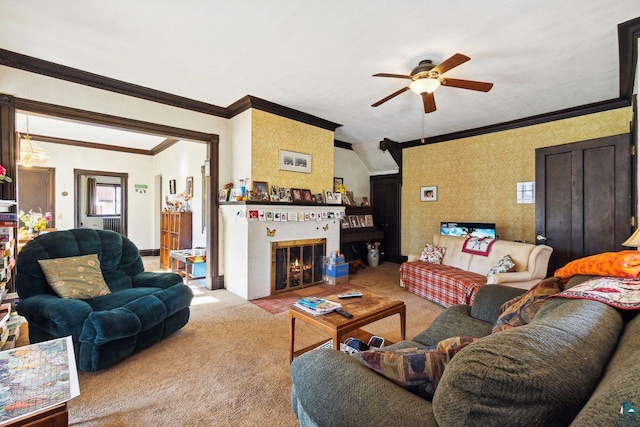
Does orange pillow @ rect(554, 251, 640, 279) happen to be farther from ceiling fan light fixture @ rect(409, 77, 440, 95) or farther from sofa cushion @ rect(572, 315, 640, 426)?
ceiling fan light fixture @ rect(409, 77, 440, 95)

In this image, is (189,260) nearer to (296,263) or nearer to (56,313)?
(296,263)

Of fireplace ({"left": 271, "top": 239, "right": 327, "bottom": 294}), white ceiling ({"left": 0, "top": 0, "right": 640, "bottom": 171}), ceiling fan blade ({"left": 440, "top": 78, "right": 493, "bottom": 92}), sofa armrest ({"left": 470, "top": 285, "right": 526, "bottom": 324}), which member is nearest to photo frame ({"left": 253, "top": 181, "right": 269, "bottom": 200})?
fireplace ({"left": 271, "top": 239, "right": 327, "bottom": 294})

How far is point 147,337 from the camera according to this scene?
2.46 meters

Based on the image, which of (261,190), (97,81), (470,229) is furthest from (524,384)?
(470,229)

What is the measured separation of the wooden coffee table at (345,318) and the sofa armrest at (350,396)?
72 centimetres

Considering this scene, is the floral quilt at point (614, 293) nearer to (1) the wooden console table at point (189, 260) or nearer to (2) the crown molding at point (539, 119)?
(2) the crown molding at point (539, 119)

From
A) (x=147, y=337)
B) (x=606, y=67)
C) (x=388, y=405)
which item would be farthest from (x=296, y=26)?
(x=606, y=67)


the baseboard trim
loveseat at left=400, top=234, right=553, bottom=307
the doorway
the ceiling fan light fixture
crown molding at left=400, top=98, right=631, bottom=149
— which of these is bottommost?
the baseboard trim

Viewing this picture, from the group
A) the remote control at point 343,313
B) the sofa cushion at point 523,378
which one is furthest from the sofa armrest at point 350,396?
the remote control at point 343,313

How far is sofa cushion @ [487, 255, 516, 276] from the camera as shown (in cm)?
334

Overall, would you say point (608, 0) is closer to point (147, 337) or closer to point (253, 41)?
point (253, 41)

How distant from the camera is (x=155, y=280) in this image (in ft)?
9.61

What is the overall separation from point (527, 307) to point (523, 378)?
1006 mm

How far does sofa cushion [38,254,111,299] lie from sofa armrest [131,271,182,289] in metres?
0.30
